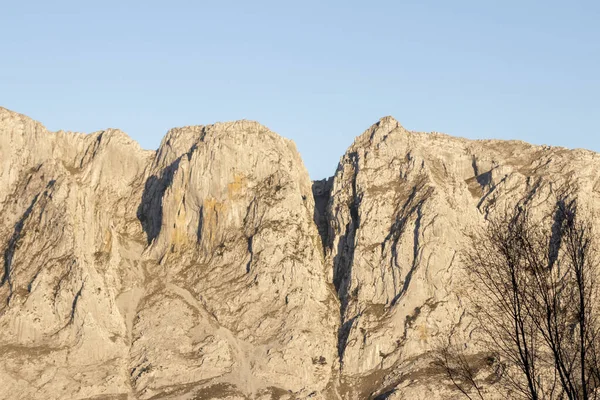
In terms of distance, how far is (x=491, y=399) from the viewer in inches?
7554

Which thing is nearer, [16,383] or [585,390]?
[585,390]

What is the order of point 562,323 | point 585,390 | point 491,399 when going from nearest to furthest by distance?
point 585,390, point 562,323, point 491,399

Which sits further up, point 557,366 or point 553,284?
point 553,284

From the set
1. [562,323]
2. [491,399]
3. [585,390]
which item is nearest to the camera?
[585,390]

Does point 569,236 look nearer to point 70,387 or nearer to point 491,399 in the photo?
point 491,399

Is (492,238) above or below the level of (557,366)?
above

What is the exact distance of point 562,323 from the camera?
196ft

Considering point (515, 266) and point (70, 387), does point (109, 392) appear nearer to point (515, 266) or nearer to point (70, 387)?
point (70, 387)

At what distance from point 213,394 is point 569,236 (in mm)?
150369

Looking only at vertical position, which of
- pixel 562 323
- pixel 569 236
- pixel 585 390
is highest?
pixel 569 236

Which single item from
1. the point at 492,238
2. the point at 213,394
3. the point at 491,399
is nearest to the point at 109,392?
the point at 213,394

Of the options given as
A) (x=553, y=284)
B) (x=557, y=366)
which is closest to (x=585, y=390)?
(x=557, y=366)

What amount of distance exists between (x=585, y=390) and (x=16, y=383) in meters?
161

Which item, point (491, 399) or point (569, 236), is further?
point (491, 399)
